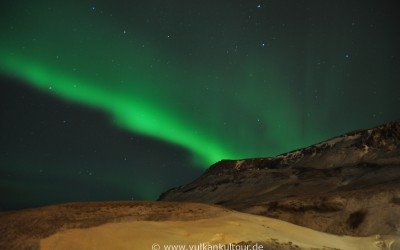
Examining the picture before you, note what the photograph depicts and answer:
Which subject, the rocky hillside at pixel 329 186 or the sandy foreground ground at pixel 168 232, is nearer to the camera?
the sandy foreground ground at pixel 168 232

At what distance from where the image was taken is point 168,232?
7.59 meters

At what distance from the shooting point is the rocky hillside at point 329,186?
12.2 meters

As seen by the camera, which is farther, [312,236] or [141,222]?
[312,236]

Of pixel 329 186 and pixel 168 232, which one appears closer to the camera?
pixel 168 232

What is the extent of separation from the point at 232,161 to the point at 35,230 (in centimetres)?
3903

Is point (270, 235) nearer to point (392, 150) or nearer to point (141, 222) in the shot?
point (141, 222)

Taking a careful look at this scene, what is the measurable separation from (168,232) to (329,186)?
15639mm

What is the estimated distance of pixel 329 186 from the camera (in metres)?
20.6

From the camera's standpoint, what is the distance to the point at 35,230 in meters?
7.65

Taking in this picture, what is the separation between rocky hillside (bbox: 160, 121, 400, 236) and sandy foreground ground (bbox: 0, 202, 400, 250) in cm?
254

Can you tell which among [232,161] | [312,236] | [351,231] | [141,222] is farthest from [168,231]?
[232,161]

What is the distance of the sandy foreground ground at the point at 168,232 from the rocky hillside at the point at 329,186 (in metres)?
2.54

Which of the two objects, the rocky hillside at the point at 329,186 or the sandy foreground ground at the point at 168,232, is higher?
Answer: the rocky hillside at the point at 329,186

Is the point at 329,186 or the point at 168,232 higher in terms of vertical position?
the point at 329,186
